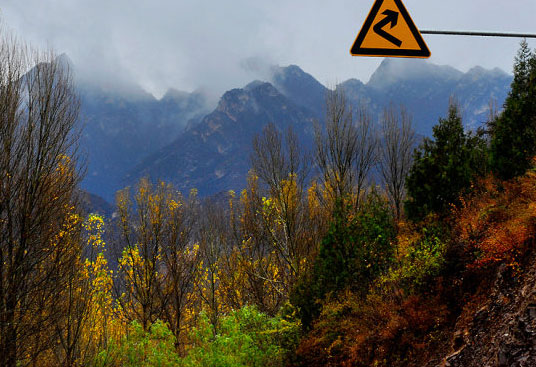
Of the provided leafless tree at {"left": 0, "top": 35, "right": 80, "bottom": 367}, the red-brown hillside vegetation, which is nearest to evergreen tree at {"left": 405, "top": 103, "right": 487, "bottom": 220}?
the red-brown hillside vegetation

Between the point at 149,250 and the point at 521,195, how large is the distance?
593 inches

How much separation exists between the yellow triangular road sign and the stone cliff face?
4.61 meters

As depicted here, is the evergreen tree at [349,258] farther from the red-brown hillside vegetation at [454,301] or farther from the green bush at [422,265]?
the green bush at [422,265]

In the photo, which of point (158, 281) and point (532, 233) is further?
point (158, 281)

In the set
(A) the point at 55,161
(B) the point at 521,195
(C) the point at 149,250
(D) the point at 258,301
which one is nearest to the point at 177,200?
(C) the point at 149,250

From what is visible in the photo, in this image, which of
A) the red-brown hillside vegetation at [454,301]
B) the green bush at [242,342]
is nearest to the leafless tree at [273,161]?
the red-brown hillside vegetation at [454,301]

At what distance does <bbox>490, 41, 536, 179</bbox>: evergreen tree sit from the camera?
1059cm

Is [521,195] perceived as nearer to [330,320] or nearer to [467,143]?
[467,143]

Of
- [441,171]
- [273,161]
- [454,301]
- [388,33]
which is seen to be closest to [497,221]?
[441,171]

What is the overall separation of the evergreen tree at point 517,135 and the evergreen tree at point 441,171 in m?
0.93

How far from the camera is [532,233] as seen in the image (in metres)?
6.86

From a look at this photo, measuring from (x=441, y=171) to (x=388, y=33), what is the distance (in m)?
8.56

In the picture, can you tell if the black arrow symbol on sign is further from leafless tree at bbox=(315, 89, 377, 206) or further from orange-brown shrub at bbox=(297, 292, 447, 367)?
leafless tree at bbox=(315, 89, 377, 206)

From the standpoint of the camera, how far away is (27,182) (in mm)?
6512
